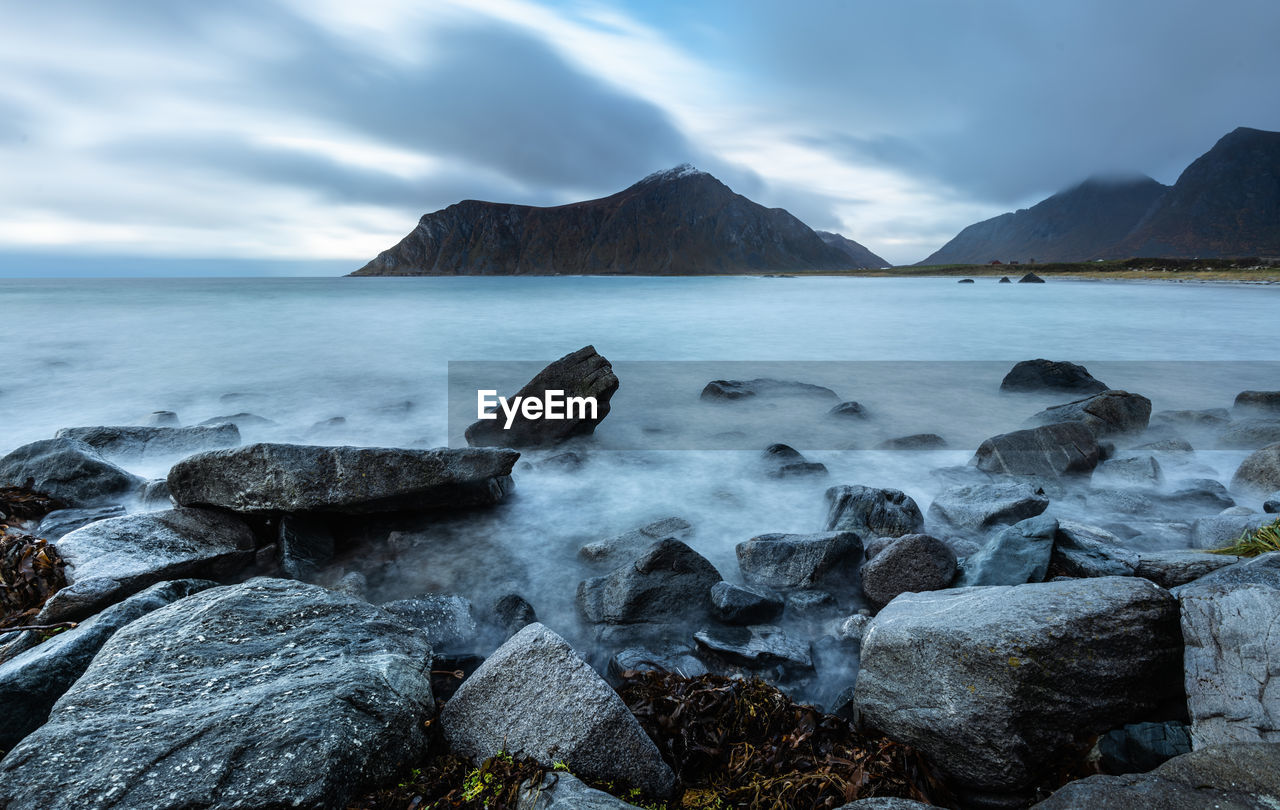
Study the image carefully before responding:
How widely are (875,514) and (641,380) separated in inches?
374

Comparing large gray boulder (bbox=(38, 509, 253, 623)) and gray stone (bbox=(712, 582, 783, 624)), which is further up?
large gray boulder (bbox=(38, 509, 253, 623))

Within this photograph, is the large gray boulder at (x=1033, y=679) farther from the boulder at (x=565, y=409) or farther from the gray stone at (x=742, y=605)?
the boulder at (x=565, y=409)

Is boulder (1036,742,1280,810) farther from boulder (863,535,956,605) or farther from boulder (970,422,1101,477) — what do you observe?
boulder (970,422,1101,477)

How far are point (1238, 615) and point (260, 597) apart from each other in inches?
180

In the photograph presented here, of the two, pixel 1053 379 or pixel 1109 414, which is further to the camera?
pixel 1053 379

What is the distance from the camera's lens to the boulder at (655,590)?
4410 millimetres

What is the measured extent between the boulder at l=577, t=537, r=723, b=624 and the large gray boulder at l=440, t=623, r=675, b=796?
65.0 inches

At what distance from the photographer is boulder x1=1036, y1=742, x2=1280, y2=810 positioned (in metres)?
1.91

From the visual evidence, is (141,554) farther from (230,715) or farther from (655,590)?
(655,590)

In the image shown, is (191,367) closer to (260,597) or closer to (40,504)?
(40,504)

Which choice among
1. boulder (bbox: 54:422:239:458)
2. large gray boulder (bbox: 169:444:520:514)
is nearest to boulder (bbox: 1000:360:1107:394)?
large gray boulder (bbox: 169:444:520:514)

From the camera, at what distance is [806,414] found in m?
11.1

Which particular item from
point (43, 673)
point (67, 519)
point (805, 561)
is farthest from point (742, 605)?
point (67, 519)

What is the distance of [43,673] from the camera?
2842 mm
